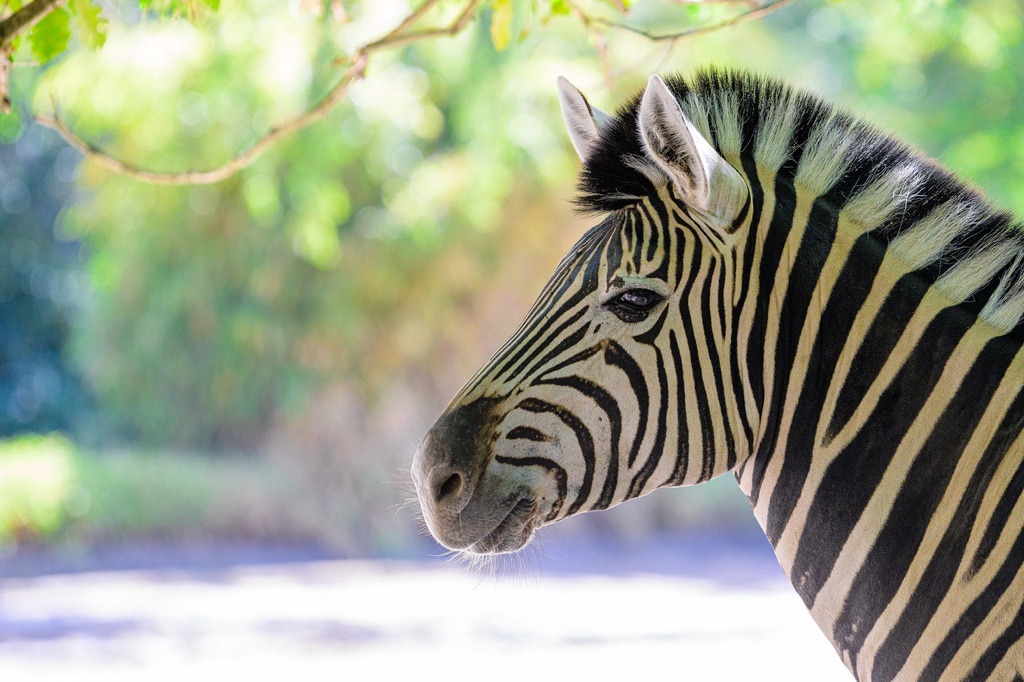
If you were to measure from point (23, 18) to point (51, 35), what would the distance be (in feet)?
1.47

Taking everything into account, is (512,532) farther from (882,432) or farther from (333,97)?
(333,97)

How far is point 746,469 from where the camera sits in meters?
1.75

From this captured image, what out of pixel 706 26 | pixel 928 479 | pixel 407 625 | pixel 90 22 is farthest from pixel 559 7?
pixel 407 625

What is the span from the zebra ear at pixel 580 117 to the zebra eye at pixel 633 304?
1.06ft

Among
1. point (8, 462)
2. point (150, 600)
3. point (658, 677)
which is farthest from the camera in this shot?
point (8, 462)

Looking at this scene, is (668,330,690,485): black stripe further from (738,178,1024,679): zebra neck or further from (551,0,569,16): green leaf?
(551,0,569,16): green leaf

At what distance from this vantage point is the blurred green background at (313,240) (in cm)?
1082

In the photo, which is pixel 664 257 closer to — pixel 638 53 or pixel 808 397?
pixel 808 397

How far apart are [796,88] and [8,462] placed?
12692mm

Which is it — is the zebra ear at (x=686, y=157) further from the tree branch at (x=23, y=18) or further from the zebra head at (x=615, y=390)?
the tree branch at (x=23, y=18)

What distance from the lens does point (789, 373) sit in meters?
1.66

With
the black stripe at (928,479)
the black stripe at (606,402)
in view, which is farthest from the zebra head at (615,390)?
the black stripe at (928,479)

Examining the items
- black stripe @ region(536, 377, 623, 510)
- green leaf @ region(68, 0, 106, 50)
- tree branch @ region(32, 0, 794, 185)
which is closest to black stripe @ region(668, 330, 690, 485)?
black stripe @ region(536, 377, 623, 510)

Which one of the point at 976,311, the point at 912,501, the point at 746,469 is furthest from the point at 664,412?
the point at 976,311
